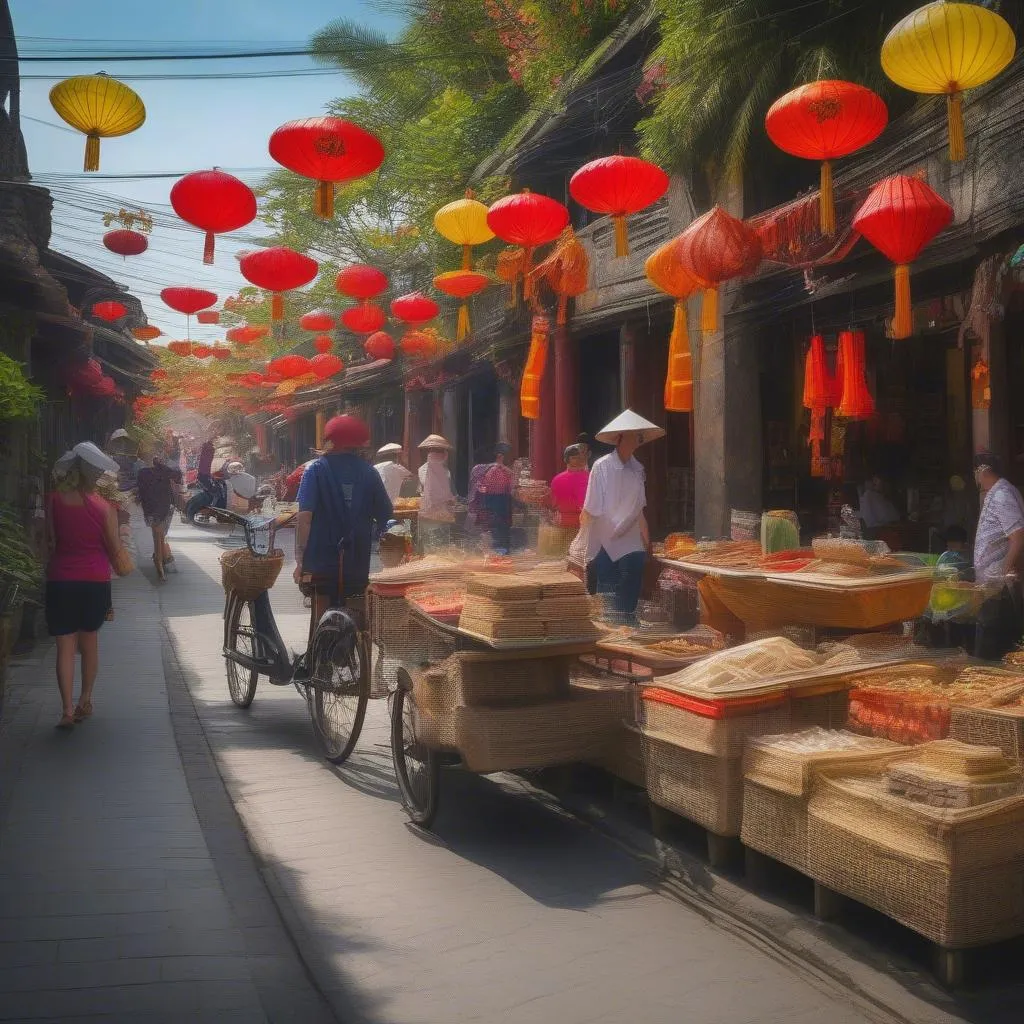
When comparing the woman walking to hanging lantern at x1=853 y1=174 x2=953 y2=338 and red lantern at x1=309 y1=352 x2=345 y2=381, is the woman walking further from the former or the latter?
red lantern at x1=309 y1=352 x2=345 y2=381

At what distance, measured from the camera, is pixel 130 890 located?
5262mm

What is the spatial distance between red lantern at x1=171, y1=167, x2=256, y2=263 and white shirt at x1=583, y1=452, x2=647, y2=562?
450cm

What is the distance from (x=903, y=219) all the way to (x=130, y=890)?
283 inches

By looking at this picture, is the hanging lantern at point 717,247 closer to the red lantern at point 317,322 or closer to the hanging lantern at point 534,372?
the hanging lantern at point 534,372

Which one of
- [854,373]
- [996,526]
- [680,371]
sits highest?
[680,371]

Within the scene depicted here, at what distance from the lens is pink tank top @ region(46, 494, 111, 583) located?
8.81 m

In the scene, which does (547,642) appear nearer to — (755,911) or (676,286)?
(755,911)

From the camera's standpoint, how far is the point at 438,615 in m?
6.75

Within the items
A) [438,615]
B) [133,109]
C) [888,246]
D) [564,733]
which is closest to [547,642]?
[564,733]

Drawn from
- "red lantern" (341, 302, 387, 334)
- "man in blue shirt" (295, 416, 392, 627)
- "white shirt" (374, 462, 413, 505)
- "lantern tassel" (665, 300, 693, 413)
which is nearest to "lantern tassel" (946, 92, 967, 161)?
"lantern tassel" (665, 300, 693, 413)

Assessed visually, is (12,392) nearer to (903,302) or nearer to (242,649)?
(242,649)

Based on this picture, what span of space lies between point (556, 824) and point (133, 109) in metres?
7.48

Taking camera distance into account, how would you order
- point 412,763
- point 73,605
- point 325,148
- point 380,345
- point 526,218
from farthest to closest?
point 380,345
point 526,218
point 325,148
point 73,605
point 412,763

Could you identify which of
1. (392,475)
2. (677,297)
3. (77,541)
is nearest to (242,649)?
(77,541)
